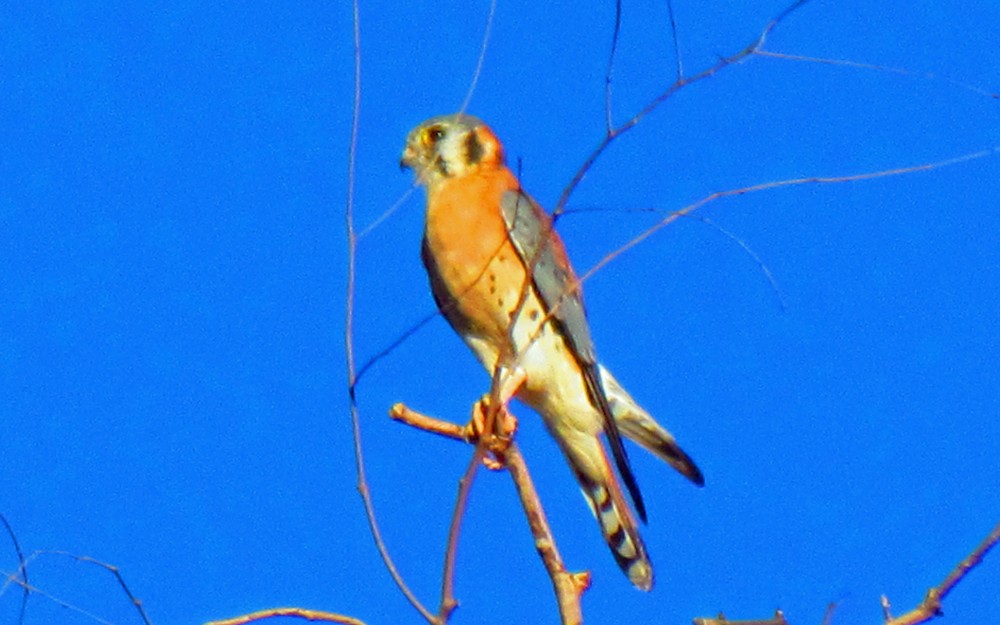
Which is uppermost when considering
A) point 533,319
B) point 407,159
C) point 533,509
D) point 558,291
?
point 407,159

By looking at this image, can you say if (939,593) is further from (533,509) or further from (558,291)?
(558,291)

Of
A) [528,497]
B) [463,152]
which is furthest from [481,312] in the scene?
[528,497]

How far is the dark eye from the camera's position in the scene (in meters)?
5.41

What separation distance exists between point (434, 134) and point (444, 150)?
0.07 metres

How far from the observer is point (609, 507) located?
15.9 feet

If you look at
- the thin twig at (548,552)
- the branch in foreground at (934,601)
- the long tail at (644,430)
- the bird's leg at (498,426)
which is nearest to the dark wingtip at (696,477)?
the long tail at (644,430)

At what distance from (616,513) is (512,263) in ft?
2.64

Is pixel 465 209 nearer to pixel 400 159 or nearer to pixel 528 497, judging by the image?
pixel 400 159

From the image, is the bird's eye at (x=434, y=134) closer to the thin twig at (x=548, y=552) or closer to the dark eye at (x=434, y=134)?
the dark eye at (x=434, y=134)

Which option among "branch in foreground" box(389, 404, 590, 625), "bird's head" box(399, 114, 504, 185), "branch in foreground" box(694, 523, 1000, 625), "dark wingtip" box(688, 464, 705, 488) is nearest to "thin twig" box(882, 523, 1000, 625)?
"branch in foreground" box(694, 523, 1000, 625)

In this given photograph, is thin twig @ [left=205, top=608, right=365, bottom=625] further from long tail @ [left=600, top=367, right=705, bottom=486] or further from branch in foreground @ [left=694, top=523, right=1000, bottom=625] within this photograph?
long tail @ [left=600, top=367, right=705, bottom=486]

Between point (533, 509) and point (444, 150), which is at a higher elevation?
point (444, 150)

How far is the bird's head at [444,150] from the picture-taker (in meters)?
5.38

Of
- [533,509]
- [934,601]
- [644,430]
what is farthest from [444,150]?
[934,601]
